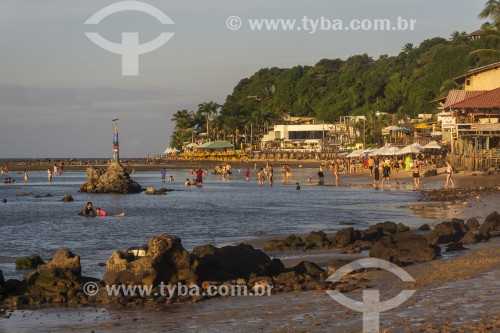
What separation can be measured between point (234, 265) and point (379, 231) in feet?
25.4

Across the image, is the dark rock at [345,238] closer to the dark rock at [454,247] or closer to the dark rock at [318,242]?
the dark rock at [318,242]

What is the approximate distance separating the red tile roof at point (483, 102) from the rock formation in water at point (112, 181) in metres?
23.6

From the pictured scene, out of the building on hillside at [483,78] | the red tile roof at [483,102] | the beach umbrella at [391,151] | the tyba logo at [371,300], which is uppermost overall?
the building on hillside at [483,78]

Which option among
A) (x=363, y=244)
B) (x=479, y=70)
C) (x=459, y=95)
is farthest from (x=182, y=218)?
(x=479, y=70)

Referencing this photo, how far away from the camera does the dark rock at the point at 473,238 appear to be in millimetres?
19469

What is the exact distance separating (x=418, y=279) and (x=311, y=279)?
197cm

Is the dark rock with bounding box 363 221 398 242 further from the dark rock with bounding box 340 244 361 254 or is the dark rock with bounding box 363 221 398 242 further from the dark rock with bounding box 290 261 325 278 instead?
the dark rock with bounding box 290 261 325 278

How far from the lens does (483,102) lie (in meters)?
55.8

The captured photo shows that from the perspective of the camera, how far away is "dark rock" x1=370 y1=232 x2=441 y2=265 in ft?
54.2

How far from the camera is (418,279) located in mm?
13898

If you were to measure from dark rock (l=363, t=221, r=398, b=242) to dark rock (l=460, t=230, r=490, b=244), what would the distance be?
8.03ft

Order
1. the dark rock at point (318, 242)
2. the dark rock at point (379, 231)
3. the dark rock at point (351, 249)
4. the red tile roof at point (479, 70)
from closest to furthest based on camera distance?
the dark rock at point (351, 249), the dark rock at point (318, 242), the dark rock at point (379, 231), the red tile roof at point (479, 70)

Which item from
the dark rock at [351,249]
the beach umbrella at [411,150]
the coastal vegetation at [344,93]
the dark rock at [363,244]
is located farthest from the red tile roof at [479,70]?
the dark rock at [351,249]

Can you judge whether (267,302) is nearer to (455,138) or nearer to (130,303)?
(130,303)
